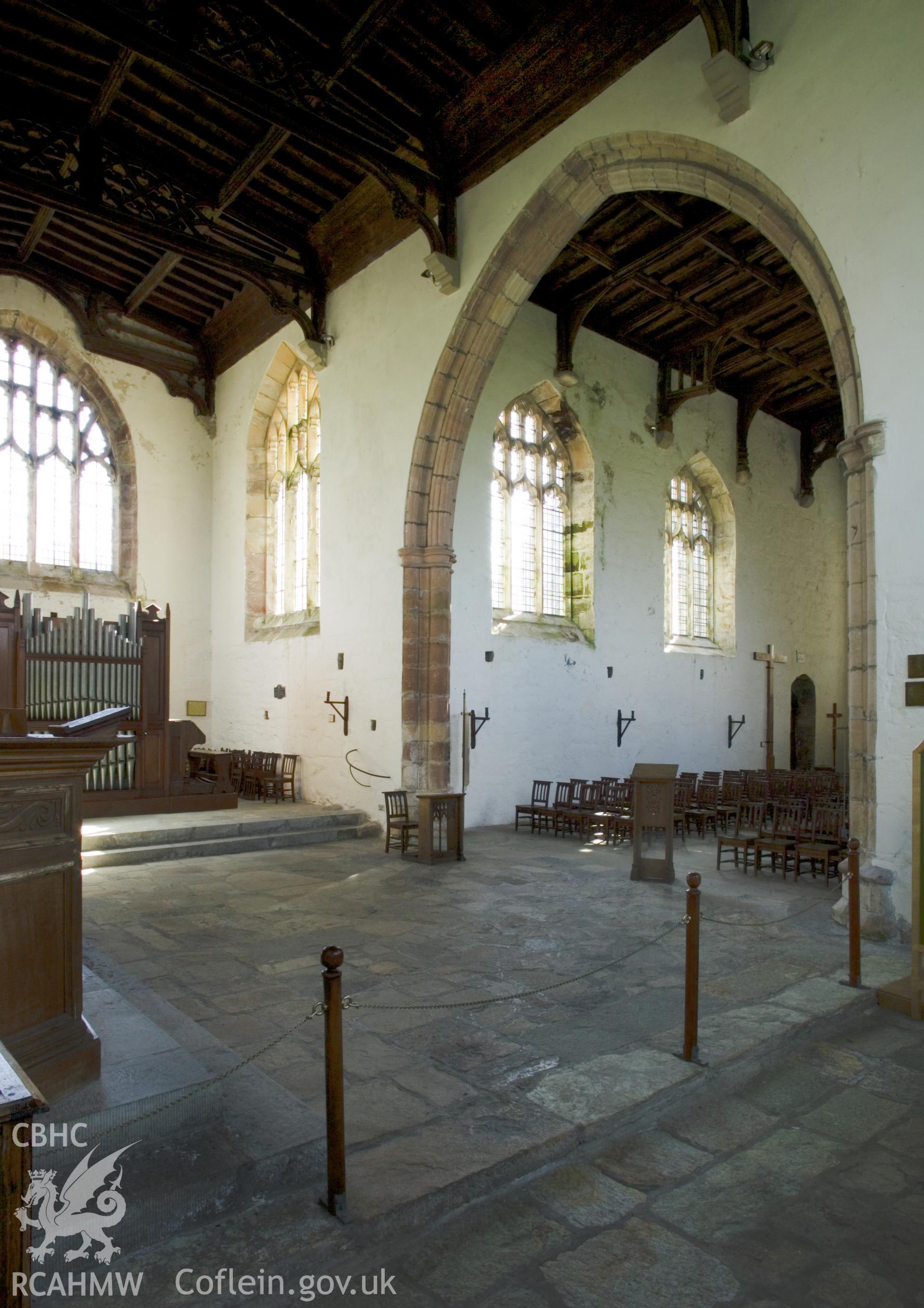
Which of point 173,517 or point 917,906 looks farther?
point 173,517

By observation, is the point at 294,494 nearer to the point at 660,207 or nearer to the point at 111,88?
the point at 111,88

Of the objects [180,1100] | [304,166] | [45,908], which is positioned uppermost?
[304,166]

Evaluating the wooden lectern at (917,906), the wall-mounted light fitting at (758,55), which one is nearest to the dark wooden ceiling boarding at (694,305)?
the wall-mounted light fitting at (758,55)

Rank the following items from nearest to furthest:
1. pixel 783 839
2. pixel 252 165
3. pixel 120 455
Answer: pixel 783 839 → pixel 252 165 → pixel 120 455

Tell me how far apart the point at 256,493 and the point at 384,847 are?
22.2 feet

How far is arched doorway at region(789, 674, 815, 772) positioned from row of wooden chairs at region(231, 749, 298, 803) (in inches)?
398

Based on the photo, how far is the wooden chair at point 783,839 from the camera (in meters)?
7.40

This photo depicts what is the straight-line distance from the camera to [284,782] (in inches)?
450

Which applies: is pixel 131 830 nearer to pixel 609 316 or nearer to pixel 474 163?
pixel 474 163

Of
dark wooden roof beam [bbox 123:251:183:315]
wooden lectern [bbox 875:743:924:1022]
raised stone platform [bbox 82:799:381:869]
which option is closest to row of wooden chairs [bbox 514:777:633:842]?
raised stone platform [bbox 82:799:381:869]

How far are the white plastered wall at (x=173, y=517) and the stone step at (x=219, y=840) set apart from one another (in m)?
4.88

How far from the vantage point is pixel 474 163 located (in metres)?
9.01

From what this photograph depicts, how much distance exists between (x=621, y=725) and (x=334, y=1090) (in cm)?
1062

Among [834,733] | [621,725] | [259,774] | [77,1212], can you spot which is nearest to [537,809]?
[621,725]
